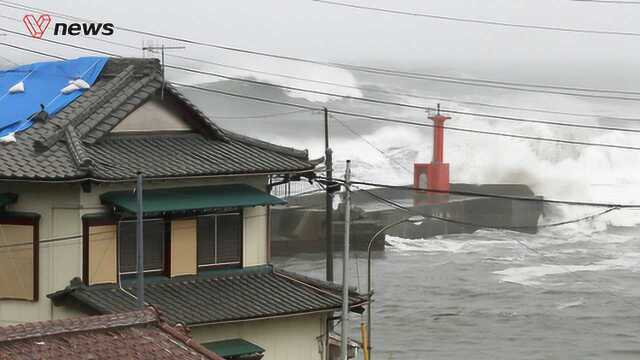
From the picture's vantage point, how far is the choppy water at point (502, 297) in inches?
1089

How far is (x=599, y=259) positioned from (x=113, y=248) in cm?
3612

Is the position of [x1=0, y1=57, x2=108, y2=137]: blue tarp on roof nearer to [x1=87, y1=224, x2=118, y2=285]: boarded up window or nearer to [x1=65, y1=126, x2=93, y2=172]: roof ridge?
[x1=65, y1=126, x2=93, y2=172]: roof ridge

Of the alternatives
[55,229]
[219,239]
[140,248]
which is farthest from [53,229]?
[219,239]

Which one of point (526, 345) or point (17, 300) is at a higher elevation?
point (17, 300)

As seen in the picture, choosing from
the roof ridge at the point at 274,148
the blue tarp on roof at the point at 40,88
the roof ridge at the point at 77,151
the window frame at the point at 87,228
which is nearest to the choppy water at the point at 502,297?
the roof ridge at the point at 274,148

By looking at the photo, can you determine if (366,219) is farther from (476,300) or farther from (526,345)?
(526,345)

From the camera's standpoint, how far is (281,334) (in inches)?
588

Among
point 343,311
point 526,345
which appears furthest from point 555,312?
point 343,311

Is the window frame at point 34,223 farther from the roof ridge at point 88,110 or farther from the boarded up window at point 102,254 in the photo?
the roof ridge at point 88,110

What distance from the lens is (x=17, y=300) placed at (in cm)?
1416

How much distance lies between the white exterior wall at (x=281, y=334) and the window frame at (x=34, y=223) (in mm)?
1885

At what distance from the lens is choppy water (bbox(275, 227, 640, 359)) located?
90.7 ft

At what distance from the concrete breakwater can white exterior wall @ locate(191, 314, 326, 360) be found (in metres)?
22.2

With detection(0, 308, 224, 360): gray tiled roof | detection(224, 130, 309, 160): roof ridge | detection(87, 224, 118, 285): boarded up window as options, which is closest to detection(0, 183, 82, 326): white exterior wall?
detection(87, 224, 118, 285): boarded up window
